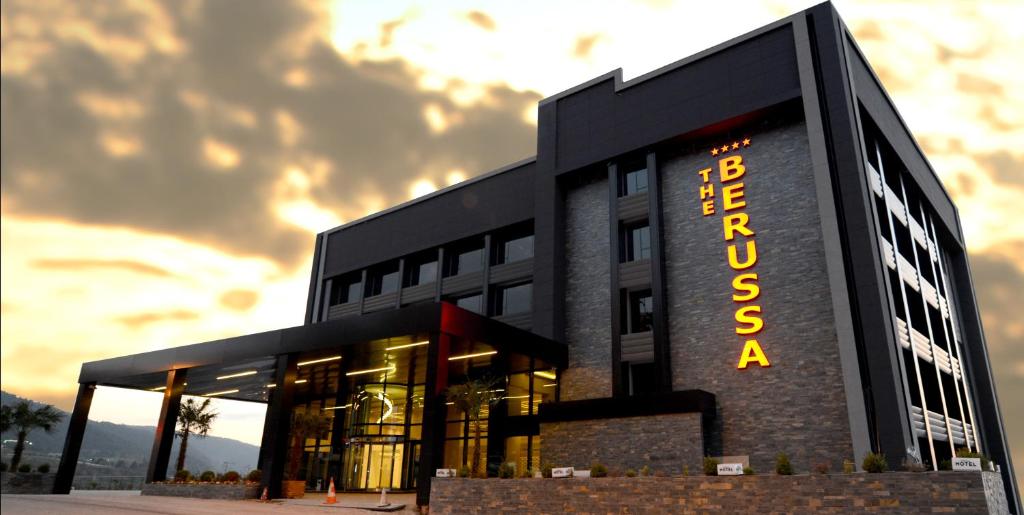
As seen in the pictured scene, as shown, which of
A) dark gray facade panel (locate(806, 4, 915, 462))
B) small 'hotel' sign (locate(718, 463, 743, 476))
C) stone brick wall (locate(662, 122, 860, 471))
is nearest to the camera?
small 'hotel' sign (locate(718, 463, 743, 476))

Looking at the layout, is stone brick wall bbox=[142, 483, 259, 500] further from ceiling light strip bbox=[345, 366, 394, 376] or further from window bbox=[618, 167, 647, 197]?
window bbox=[618, 167, 647, 197]

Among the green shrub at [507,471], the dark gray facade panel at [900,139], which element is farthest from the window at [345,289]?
the dark gray facade panel at [900,139]

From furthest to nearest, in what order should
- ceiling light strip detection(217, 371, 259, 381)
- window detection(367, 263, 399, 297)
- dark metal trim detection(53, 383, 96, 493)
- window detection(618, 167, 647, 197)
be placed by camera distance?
window detection(367, 263, 399, 297) < ceiling light strip detection(217, 371, 259, 381) < window detection(618, 167, 647, 197) < dark metal trim detection(53, 383, 96, 493)

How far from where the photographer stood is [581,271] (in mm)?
39531

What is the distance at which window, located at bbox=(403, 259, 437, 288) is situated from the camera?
4991 centimetres

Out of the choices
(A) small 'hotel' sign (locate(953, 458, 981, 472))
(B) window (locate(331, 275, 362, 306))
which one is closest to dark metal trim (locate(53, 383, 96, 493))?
(B) window (locate(331, 275, 362, 306))

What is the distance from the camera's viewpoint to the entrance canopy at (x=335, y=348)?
93.4ft

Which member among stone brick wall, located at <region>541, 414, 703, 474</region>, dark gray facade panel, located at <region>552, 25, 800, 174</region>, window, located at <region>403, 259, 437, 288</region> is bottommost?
stone brick wall, located at <region>541, 414, 703, 474</region>

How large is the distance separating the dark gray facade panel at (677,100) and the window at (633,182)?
164 centimetres

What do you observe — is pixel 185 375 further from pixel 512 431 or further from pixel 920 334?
pixel 920 334

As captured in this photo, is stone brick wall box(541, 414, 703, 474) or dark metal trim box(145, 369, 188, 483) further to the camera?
dark metal trim box(145, 369, 188, 483)

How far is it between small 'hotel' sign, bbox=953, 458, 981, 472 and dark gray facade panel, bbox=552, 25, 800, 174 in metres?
20.6

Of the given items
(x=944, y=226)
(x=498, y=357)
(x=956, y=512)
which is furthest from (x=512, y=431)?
(x=944, y=226)

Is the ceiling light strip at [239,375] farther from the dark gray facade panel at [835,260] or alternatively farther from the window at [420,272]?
the dark gray facade panel at [835,260]
